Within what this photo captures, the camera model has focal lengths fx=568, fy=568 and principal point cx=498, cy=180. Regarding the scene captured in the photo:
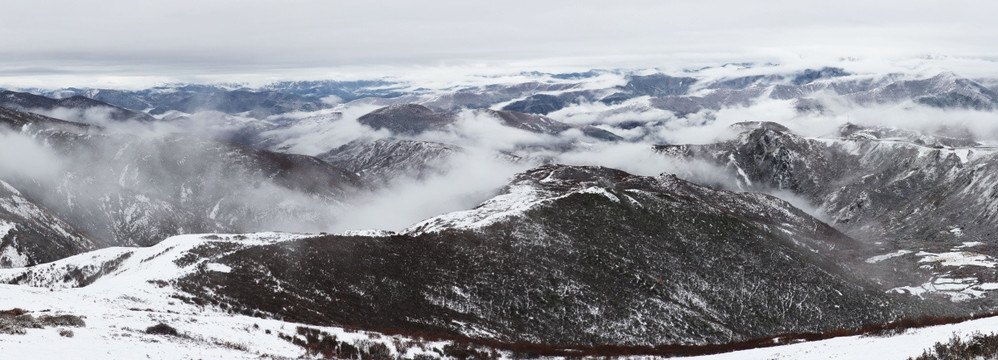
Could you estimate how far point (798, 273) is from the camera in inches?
5640

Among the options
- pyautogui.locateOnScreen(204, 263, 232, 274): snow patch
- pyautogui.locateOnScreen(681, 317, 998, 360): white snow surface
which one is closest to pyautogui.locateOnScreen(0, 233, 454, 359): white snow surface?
pyautogui.locateOnScreen(204, 263, 232, 274): snow patch

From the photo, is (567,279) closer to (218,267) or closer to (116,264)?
(218,267)

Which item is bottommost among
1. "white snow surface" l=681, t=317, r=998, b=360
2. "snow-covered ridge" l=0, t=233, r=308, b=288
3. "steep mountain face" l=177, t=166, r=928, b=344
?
"steep mountain face" l=177, t=166, r=928, b=344

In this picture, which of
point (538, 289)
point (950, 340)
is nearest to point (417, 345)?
point (950, 340)

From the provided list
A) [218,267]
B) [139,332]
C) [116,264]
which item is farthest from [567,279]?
[139,332]

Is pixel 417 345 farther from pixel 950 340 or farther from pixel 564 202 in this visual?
pixel 564 202

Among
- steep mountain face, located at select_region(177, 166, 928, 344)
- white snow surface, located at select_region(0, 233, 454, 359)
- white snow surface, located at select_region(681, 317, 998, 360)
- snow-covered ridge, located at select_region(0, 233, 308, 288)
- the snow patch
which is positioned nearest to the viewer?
white snow surface, located at select_region(0, 233, 454, 359)

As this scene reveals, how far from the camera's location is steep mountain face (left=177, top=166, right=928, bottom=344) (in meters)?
86.2

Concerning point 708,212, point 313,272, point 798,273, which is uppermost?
point 313,272

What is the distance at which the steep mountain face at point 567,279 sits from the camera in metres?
86.2

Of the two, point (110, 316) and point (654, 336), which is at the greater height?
point (110, 316)

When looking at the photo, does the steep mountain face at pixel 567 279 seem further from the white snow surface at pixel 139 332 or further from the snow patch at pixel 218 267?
the white snow surface at pixel 139 332

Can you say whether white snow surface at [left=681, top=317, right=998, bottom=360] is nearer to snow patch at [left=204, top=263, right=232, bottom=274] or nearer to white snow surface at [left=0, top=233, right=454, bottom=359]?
white snow surface at [left=0, top=233, right=454, bottom=359]

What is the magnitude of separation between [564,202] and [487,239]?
33440 mm
